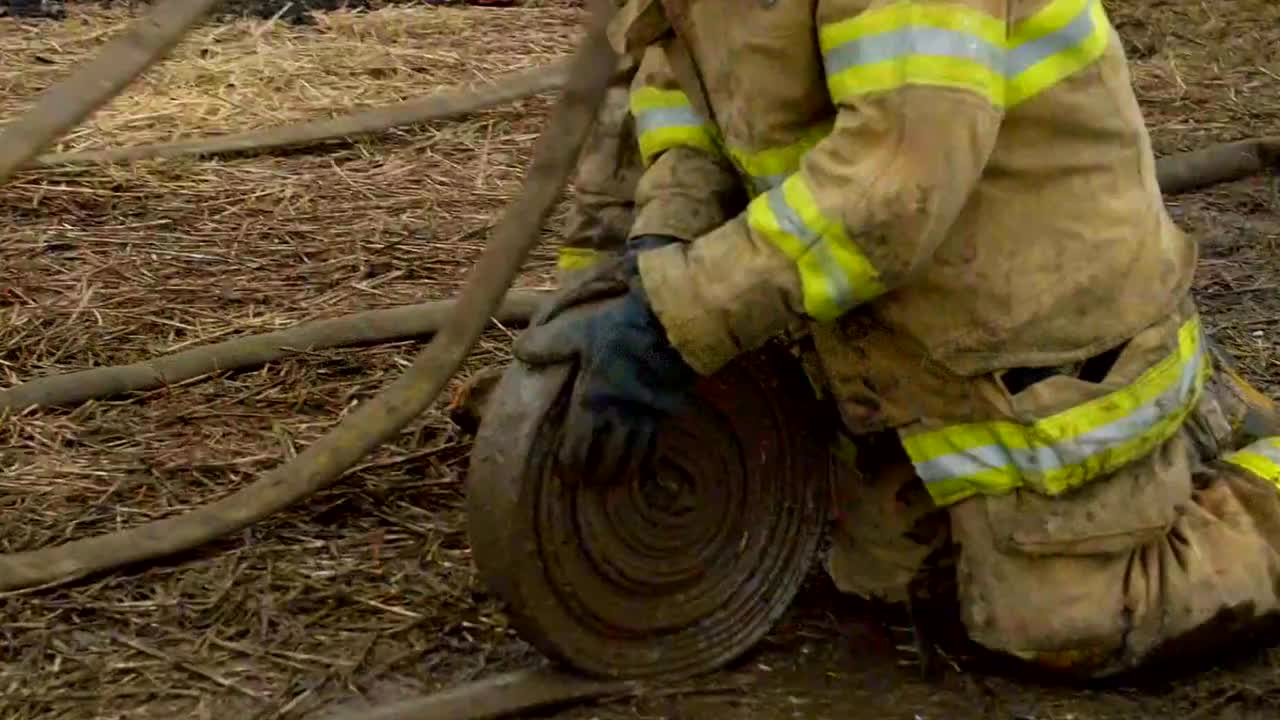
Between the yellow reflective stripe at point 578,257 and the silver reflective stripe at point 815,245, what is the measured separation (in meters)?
0.71

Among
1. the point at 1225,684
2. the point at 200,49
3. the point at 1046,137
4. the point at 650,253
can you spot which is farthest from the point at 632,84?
the point at 200,49

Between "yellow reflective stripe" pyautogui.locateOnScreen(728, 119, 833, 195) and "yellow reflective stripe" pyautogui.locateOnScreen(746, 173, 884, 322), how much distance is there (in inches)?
4.4

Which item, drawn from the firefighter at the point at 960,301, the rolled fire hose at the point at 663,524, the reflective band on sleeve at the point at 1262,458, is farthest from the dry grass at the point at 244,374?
the reflective band on sleeve at the point at 1262,458

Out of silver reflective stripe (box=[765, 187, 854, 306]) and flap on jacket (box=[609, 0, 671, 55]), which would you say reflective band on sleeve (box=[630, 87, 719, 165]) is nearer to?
flap on jacket (box=[609, 0, 671, 55])

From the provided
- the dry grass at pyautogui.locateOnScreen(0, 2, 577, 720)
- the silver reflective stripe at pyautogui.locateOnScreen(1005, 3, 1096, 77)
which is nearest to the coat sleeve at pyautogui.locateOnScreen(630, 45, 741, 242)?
the silver reflective stripe at pyautogui.locateOnScreen(1005, 3, 1096, 77)

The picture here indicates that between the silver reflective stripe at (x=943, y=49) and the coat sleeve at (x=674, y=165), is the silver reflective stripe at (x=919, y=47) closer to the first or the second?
the silver reflective stripe at (x=943, y=49)

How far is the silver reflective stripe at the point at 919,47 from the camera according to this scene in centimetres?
192

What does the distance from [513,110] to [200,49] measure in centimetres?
128

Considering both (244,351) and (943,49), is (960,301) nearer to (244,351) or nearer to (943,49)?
(943,49)

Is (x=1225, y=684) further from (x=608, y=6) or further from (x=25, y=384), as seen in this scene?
(x=25, y=384)

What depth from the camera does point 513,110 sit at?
5246mm

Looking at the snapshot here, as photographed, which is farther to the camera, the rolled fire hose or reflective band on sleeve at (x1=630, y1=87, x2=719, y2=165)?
reflective band on sleeve at (x1=630, y1=87, x2=719, y2=165)

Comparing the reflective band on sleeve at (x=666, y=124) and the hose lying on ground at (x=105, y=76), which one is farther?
the reflective band on sleeve at (x=666, y=124)

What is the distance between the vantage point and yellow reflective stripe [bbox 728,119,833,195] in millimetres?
2156
